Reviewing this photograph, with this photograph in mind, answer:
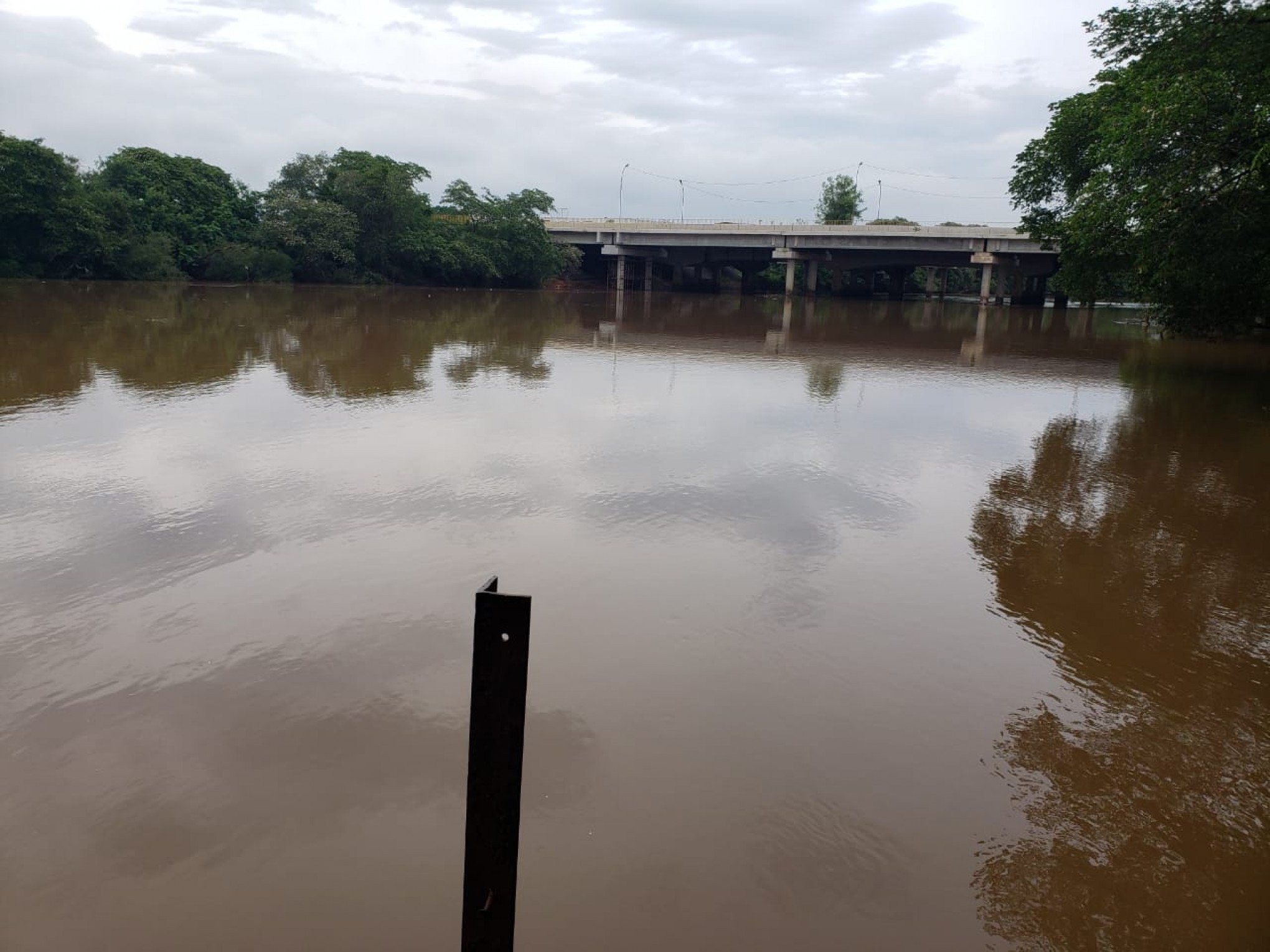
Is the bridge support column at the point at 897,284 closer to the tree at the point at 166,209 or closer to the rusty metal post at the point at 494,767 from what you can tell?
the tree at the point at 166,209

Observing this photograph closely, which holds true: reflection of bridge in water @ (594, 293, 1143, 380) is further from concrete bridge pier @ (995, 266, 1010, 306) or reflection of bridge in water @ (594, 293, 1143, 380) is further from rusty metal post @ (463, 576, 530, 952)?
rusty metal post @ (463, 576, 530, 952)

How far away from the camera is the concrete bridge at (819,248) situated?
2611 inches

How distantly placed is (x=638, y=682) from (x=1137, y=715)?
3207mm

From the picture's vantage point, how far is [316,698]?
217 inches

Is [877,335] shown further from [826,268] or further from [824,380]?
[826,268]

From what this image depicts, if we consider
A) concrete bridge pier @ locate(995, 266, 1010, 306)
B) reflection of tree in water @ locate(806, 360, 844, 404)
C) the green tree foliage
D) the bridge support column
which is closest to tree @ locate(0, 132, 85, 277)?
reflection of tree in water @ locate(806, 360, 844, 404)

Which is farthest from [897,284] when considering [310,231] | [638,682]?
[638,682]

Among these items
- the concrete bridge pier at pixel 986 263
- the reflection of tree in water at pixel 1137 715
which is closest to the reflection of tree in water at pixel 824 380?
the reflection of tree in water at pixel 1137 715

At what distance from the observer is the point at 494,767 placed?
9.51 ft

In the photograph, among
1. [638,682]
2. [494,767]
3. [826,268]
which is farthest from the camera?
[826,268]

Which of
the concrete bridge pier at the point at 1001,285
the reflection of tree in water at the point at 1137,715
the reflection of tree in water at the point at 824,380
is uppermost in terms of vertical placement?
the concrete bridge pier at the point at 1001,285

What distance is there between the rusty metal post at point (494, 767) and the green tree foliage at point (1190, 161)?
1721cm

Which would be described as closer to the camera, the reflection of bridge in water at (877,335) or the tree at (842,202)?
the reflection of bridge in water at (877,335)

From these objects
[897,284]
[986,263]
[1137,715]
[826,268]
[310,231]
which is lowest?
[1137,715]
